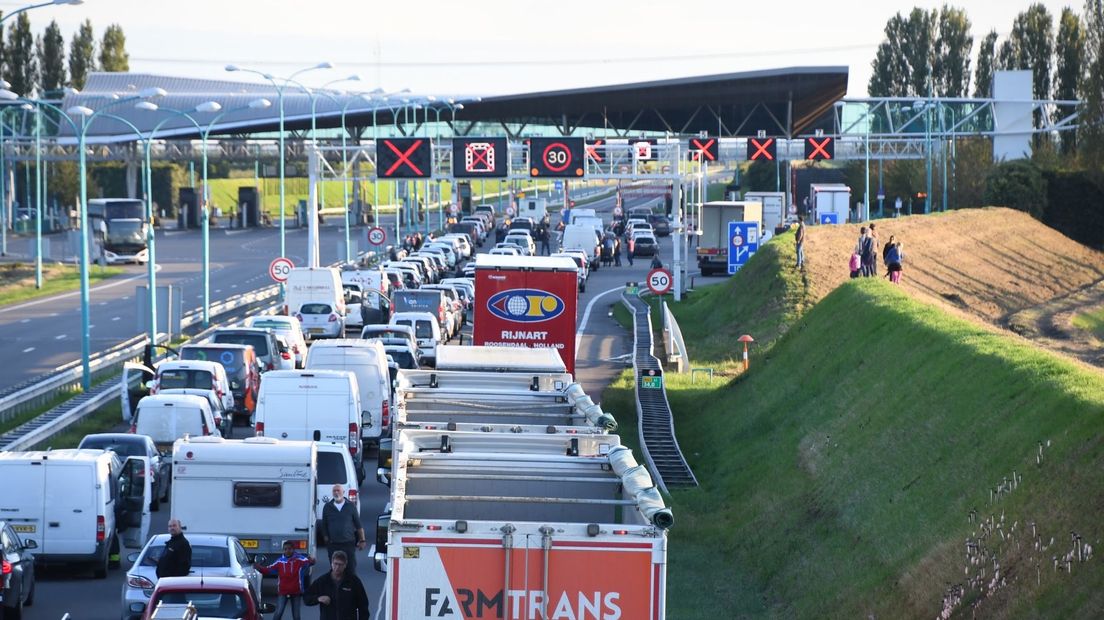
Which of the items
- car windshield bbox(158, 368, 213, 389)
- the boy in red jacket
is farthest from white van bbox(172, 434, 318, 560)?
car windshield bbox(158, 368, 213, 389)

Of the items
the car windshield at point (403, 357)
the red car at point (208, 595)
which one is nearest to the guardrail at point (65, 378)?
the car windshield at point (403, 357)

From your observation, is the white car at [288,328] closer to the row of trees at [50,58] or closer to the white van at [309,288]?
the white van at [309,288]

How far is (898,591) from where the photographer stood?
17359 mm

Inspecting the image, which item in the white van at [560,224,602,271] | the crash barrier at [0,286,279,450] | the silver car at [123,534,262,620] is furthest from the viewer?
the white van at [560,224,602,271]

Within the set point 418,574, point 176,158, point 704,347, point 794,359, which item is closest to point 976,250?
point 704,347

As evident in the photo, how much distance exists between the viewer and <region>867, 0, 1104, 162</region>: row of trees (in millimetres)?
87250

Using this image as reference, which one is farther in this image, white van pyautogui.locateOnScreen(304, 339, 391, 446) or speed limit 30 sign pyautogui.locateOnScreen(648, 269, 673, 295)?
speed limit 30 sign pyautogui.locateOnScreen(648, 269, 673, 295)

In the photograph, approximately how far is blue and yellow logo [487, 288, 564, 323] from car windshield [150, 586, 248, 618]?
16.7 m

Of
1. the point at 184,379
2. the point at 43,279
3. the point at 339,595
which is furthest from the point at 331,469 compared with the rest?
the point at 43,279

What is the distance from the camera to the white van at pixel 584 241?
3334 inches

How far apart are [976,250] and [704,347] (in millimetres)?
21862

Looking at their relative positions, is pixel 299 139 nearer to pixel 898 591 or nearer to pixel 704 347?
pixel 704 347

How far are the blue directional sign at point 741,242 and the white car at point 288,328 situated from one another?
27.6 metres

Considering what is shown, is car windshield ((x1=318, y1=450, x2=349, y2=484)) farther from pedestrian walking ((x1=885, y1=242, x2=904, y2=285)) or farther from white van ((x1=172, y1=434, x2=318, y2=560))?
pedestrian walking ((x1=885, y1=242, x2=904, y2=285))
